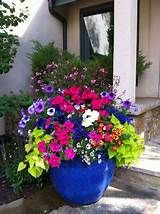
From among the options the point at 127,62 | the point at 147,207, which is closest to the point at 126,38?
the point at 127,62

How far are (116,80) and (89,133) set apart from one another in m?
1.37

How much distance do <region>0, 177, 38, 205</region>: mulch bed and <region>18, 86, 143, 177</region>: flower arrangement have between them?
0.56 metres

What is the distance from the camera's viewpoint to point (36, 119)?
280 centimetres

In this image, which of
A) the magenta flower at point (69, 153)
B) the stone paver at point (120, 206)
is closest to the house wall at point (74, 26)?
the stone paver at point (120, 206)

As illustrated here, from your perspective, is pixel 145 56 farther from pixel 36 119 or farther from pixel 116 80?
A: pixel 36 119

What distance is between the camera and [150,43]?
4.91 metres

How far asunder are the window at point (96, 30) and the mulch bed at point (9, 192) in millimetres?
3170

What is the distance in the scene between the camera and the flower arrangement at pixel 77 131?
100 inches

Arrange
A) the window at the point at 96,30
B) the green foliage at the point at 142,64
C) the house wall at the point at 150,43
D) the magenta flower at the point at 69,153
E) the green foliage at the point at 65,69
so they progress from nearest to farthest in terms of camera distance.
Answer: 1. the magenta flower at the point at 69,153
2. the green foliage at the point at 65,69
3. the green foliage at the point at 142,64
4. the house wall at the point at 150,43
5. the window at the point at 96,30

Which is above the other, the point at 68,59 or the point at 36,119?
the point at 68,59

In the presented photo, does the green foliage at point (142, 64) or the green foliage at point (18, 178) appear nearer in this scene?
the green foliage at point (18, 178)

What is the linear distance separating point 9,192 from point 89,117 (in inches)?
54.4

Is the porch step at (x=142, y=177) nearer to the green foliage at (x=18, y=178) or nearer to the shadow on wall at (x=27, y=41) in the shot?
the green foliage at (x=18, y=178)

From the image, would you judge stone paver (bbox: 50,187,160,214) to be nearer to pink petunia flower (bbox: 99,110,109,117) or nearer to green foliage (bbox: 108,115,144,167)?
green foliage (bbox: 108,115,144,167)
